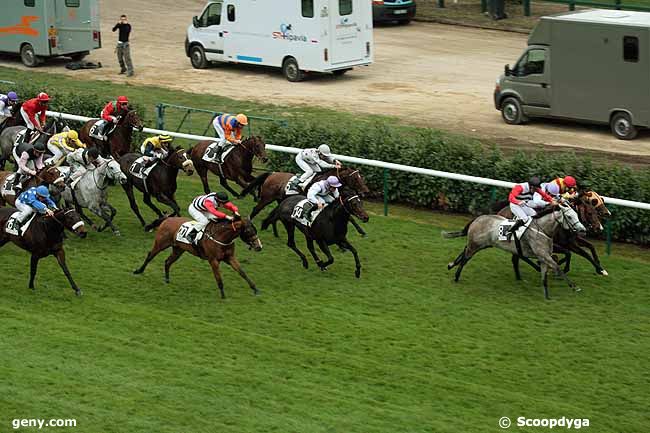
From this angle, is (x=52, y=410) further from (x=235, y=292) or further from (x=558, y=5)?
(x=558, y=5)

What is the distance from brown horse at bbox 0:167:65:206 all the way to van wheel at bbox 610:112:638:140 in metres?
12.0

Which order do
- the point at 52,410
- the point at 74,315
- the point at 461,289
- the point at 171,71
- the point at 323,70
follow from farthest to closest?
the point at 171,71 < the point at 323,70 < the point at 461,289 < the point at 74,315 < the point at 52,410

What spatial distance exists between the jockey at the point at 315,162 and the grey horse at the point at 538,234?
2755mm

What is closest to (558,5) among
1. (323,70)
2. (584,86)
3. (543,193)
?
(323,70)

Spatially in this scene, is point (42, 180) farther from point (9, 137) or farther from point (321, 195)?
point (9, 137)

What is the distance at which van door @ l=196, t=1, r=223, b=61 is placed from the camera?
3206 cm

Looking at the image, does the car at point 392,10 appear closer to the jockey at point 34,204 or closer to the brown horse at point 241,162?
the brown horse at point 241,162

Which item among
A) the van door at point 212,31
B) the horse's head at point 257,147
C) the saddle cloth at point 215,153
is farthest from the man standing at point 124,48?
the horse's head at point 257,147

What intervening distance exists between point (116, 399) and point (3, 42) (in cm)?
2263

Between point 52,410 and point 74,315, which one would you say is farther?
point 74,315

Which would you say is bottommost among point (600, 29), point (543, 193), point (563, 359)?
point (563, 359)

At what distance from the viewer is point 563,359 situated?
564 inches

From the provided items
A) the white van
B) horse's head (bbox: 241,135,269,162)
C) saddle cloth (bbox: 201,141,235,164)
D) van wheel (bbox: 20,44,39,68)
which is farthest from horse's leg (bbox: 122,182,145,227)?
van wheel (bbox: 20,44,39,68)

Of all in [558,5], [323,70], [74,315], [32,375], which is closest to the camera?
[32,375]
